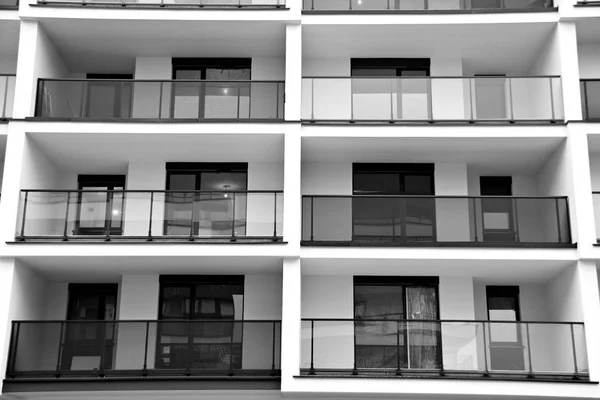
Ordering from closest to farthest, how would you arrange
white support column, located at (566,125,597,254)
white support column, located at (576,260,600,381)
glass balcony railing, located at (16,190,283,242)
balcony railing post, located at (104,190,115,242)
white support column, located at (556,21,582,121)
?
white support column, located at (576,260,600,381)
white support column, located at (566,125,597,254)
glass balcony railing, located at (16,190,283,242)
balcony railing post, located at (104,190,115,242)
white support column, located at (556,21,582,121)

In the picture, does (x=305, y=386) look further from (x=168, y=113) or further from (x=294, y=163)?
(x=168, y=113)

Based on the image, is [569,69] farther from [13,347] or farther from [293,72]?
[13,347]

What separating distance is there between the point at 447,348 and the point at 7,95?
11.4 m

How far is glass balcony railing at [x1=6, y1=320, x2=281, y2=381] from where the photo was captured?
60.0 feet

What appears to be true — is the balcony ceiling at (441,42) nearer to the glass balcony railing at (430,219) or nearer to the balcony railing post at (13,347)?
the glass balcony railing at (430,219)

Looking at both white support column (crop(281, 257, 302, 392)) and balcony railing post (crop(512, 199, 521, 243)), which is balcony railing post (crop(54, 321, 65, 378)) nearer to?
white support column (crop(281, 257, 302, 392))

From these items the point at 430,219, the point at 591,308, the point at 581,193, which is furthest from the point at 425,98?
the point at 591,308

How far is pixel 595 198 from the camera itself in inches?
759

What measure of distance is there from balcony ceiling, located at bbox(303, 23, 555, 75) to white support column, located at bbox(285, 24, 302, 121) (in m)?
0.46

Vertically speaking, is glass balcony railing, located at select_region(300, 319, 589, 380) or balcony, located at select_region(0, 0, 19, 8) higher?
balcony, located at select_region(0, 0, 19, 8)

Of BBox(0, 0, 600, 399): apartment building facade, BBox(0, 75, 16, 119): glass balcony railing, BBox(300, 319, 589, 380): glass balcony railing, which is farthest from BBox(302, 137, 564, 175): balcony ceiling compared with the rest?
BBox(0, 75, 16, 119): glass balcony railing

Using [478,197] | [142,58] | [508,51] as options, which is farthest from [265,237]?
[508,51]

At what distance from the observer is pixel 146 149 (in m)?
20.8

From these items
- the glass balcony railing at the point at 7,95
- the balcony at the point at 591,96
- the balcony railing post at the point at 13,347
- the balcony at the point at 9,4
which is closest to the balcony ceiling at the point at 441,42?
the balcony at the point at 591,96
